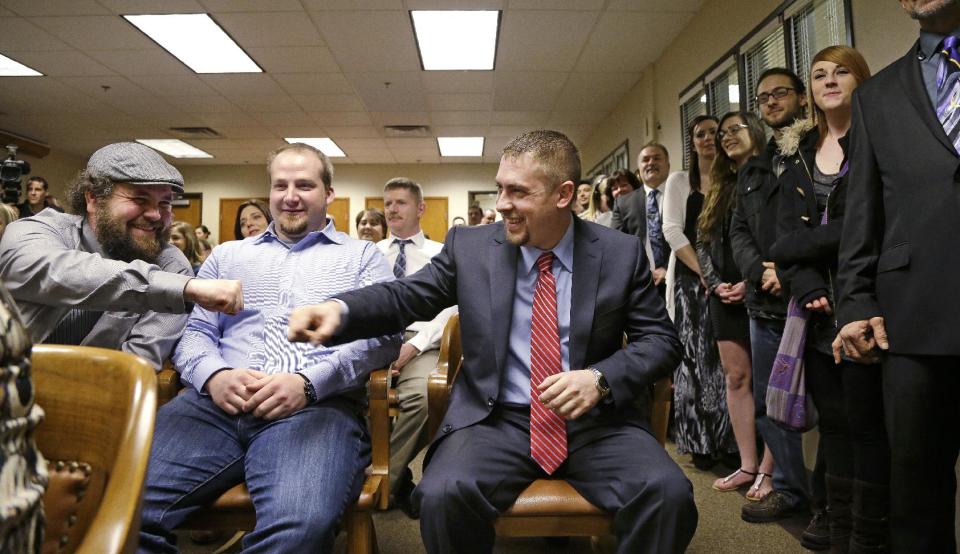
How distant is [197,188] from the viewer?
37.6 ft

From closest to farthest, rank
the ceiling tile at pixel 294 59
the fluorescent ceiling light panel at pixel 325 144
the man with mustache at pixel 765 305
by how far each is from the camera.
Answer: the man with mustache at pixel 765 305 → the ceiling tile at pixel 294 59 → the fluorescent ceiling light panel at pixel 325 144

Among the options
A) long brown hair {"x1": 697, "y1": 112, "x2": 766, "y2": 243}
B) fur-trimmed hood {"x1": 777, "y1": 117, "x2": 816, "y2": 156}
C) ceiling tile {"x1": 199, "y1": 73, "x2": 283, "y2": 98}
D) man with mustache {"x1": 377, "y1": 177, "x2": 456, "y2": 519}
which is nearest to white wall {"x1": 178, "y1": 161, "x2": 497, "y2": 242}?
ceiling tile {"x1": 199, "y1": 73, "x2": 283, "y2": 98}

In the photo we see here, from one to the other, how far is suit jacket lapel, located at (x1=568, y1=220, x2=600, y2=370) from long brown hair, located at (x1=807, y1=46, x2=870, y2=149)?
3.06ft

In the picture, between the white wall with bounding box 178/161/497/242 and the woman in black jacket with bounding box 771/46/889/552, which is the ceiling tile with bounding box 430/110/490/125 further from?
the woman in black jacket with bounding box 771/46/889/552

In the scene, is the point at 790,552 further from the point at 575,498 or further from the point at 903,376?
the point at 575,498

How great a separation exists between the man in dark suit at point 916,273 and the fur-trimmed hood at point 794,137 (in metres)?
0.57

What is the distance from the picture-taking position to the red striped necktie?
1446 mm

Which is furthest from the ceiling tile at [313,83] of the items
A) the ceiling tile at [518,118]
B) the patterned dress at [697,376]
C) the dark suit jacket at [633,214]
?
the patterned dress at [697,376]

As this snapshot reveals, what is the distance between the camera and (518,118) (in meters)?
8.01

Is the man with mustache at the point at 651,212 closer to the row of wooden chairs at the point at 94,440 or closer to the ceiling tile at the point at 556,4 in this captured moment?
the ceiling tile at the point at 556,4

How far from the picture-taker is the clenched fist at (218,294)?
1.35 m

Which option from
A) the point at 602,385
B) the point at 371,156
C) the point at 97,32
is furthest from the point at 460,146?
the point at 602,385

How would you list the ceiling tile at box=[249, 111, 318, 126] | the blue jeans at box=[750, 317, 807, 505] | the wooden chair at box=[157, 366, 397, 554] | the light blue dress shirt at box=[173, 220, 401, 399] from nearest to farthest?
the wooden chair at box=[157, 366, 397, 554] < the light blue dress shirt at box=[173, 220, 401, 399] < the blue jeans at box=[750, 317, 807, 505] < the ceiling tile at box=[249, 111, 318, 126]

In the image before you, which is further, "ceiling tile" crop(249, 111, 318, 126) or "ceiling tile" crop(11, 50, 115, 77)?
"ceiling tile" crop(249, 111, 318, 126)
